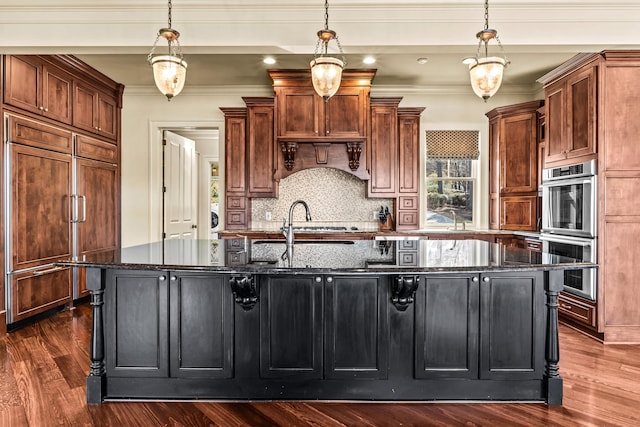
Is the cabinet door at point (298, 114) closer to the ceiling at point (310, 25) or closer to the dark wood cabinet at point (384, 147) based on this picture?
the dark wood cabinet at point (384, 147)

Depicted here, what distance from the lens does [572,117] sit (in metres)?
3.86

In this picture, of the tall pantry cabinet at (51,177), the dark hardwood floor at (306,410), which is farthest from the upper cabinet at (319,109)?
the dark hardwood floor at (306,410)

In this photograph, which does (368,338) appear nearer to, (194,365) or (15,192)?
(194,365)

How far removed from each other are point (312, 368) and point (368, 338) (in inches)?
14.6

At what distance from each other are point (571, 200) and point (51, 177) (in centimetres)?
511

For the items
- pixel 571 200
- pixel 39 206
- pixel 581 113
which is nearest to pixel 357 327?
pixel 571 200

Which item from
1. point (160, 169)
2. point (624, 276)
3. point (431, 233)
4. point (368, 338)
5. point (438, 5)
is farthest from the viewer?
point (160, 169)

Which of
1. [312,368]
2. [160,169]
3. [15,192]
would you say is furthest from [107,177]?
[312,368]

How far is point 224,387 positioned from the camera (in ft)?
7.89

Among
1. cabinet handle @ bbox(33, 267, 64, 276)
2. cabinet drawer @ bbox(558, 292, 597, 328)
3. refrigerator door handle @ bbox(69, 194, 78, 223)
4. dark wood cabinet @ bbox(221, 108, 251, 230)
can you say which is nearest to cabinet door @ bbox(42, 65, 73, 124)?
refrigerator door handle @ bbox(69, 194, 78, 223)

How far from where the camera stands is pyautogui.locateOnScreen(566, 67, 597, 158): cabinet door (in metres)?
3.57

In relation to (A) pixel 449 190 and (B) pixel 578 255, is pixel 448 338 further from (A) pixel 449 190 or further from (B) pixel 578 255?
(A) pixel 449 190

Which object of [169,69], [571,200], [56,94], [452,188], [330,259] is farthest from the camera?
[452,188]

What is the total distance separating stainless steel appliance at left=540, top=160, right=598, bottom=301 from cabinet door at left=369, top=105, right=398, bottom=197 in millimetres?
1729
